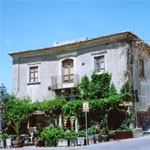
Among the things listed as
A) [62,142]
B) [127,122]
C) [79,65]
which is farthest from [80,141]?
[79,65]

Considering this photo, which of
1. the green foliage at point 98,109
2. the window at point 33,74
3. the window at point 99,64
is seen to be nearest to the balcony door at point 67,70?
the window at point 99,64

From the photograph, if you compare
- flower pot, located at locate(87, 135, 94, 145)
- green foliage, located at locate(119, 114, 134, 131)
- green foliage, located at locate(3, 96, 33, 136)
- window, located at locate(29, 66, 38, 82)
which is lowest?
flower pot, located at locate(87, 135, 94, 145)

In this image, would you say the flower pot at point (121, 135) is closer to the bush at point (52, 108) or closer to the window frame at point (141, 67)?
the bush at point (52, 108)

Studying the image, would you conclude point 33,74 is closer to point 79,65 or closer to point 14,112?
point 14,112

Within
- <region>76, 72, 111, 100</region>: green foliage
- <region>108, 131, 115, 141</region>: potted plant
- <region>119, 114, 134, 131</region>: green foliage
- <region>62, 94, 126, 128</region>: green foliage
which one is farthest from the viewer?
<region>76, 72, 111, 100</region>: green foliage

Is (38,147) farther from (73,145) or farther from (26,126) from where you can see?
(26,126)

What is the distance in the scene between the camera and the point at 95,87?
2305cm

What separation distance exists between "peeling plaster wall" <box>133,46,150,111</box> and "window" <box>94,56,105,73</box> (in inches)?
104

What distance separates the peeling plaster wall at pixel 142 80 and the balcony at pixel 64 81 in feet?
16.7

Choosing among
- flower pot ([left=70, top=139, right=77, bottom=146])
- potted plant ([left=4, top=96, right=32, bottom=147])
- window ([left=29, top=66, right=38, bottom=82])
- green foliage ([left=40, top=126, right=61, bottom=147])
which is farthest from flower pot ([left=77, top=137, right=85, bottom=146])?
window ([left=29, top=66, right=38, bottom=82])

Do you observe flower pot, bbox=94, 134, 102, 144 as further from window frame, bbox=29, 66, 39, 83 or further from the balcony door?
window frame, bbox=29, 66, 39, 83

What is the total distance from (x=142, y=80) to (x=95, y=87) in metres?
4.19

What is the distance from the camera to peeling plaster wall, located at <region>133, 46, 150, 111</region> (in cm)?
2307

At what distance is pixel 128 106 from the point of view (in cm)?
2159
